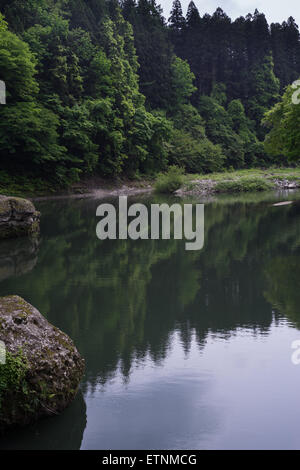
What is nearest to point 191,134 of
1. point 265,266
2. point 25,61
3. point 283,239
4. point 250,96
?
point 250,96

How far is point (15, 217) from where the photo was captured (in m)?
14.6

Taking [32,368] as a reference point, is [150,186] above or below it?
above

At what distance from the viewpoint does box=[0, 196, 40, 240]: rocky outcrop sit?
1420 cm

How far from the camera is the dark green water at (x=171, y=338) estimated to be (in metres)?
4.12

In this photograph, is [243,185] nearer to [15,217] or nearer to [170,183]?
[170,183]

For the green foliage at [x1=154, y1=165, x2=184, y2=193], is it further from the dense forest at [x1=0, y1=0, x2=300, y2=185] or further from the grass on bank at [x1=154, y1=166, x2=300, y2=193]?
the dense forest at [x1=0, y1=0, x2=300, y2=185]

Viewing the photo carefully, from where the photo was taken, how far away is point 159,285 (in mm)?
9195

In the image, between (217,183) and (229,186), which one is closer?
(229,186)

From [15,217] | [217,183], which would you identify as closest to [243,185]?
[217,183]

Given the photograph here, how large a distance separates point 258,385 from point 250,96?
77368 mm

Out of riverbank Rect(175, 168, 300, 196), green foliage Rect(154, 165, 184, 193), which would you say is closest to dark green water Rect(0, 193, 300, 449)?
green foliage Rect(154, 165, 184, 193)

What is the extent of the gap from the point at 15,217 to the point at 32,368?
1103 centimetres

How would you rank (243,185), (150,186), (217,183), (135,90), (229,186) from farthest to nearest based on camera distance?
(135,90), (150,186), (217,183), (229,186), (243,185)
